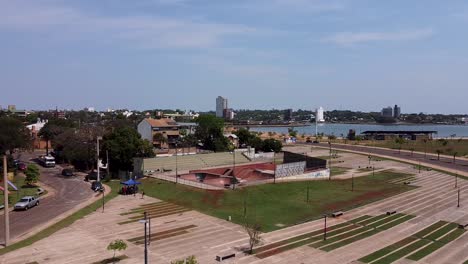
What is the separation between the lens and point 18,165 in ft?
258

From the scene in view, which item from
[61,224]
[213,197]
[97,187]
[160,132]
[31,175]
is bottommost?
[61,224]

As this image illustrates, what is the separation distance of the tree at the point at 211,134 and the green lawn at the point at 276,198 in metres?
44.2

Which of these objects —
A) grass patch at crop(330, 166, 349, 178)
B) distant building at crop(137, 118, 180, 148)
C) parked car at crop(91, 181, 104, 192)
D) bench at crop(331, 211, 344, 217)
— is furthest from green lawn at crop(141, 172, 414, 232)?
distant building at crop(137, 118, 180, 148)

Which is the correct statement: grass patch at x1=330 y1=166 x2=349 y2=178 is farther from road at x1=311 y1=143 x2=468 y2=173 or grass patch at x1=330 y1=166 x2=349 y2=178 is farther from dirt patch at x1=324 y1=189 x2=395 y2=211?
road at x1=311 y1=143 x2=468 y2=173

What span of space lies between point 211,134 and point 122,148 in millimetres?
45346

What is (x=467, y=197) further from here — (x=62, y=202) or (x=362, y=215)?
(x=62, y=202)

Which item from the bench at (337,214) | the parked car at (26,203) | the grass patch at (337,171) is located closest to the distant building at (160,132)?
the grass patch at (337,171)

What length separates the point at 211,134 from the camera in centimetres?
11369

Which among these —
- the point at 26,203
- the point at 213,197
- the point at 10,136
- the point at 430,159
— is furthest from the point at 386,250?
the point at 430,159

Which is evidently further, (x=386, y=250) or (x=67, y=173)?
(x=67, y=173)

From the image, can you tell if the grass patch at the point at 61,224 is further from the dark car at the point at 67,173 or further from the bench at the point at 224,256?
the dark car at the point at 67,173

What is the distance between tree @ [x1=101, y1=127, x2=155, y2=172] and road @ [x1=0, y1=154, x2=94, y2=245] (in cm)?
654

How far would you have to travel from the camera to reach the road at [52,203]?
4206cm

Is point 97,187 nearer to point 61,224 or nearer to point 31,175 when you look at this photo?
point 31,175
